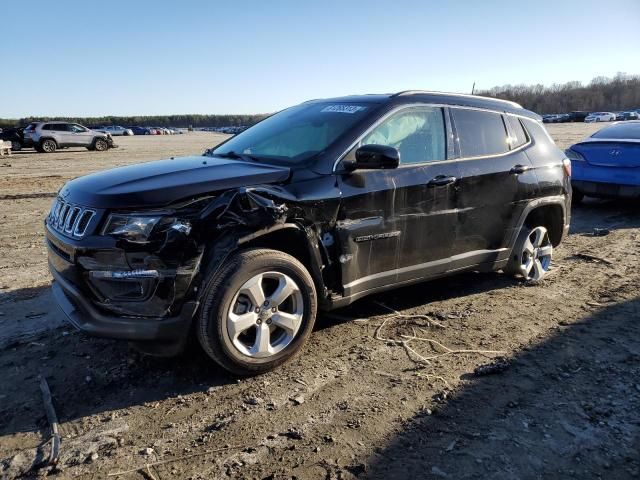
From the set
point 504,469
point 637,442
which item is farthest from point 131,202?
point 637,442

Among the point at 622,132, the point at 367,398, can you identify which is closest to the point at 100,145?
the point at 622,132

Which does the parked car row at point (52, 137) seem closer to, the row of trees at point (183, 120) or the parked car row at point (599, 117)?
the parked car row at point (599, 117)

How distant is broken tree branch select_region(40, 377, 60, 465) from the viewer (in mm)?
2607

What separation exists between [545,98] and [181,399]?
436 feet

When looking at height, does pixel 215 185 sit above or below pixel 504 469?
above

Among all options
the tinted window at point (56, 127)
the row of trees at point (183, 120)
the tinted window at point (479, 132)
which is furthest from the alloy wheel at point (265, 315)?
the row of trees at point (183, 120)

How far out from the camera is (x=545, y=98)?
120m

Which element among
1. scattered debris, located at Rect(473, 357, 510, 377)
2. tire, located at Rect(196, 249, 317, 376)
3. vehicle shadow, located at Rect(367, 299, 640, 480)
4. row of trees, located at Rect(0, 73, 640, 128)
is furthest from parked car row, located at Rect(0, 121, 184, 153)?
row of trees, located at Rect(0, 73, 640, 128)

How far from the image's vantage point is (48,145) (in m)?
26.2

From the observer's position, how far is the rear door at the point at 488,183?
175 inches

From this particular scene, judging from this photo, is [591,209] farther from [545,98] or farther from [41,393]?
[545,98]

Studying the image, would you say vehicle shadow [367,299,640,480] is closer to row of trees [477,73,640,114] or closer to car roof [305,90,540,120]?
car roof [305,90,540,120]

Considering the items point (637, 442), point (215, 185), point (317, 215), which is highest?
point (215, 185)

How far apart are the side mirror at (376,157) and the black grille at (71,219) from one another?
1.81m
